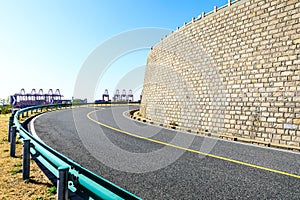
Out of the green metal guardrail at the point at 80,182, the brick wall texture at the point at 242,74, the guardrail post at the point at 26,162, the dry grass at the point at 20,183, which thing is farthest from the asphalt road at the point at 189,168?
the brick wall texture at the point at 242,74

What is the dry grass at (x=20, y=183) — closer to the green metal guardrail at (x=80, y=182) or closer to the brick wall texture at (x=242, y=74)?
the green metal guardrail at (x=80, y=182)

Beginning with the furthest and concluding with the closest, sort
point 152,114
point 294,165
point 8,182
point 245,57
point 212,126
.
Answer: point 152,114 < point 212,126 < point 245,57 < point 294,165 < point 8,182

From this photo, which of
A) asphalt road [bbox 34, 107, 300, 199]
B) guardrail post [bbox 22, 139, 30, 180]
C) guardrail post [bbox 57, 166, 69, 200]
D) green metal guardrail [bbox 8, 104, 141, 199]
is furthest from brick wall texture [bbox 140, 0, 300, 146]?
guardrail post [bbox 22, 139, 30, 180]

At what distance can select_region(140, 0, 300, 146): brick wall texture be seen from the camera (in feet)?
29.6

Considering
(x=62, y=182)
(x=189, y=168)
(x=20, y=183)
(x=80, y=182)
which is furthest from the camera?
(x=189, y=168)

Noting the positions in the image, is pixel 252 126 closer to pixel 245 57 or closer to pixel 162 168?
pixel 245 57

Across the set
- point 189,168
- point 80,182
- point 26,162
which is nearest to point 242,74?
point 189,168

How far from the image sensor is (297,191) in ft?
13.1

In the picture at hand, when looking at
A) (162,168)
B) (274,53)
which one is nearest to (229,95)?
(274,53)

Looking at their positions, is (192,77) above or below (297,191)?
above

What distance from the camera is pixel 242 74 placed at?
433 inches

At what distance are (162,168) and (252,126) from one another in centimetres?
639

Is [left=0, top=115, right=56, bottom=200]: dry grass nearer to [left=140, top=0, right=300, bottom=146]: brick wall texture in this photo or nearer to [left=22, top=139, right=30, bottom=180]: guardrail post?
[left=22, top=139, right=30, bottom=180]: guardrail post

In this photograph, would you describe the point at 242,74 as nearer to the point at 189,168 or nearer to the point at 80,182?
the point at 189,168
